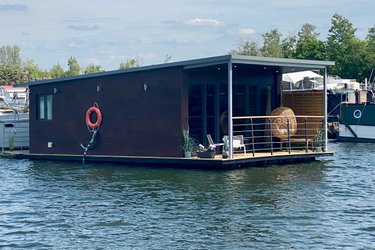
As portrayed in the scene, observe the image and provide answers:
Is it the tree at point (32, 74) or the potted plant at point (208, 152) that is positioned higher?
the tree at point (32, 74)

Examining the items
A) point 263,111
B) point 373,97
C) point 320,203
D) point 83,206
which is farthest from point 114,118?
point 373,97

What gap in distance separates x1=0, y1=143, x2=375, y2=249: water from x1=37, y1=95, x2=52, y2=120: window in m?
4.60

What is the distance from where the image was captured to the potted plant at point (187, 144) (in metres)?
21.6

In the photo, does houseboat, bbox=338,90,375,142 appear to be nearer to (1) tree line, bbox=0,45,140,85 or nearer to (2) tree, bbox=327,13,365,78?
(2) tree, bbox=327,13,365,78

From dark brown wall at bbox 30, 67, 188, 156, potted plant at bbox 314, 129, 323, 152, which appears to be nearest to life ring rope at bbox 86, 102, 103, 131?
dark brown wall at bbox 30, 67, 188, 156

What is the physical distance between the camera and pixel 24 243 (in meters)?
12.4

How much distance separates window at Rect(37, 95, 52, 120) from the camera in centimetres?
2684

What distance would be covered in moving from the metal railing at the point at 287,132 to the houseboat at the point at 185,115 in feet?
0.11

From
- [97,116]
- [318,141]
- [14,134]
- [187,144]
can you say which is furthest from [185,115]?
[14,134]

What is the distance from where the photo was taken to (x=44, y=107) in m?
27.1

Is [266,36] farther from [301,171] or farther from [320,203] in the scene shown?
[320,203]

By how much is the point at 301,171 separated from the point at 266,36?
50966mm

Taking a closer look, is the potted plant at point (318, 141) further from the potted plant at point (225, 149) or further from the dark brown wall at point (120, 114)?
the dark brown wall at point (120, 114)

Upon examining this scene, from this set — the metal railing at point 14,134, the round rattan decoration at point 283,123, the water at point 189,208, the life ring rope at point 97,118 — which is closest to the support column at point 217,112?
the round rattan decoration at point 283,123
